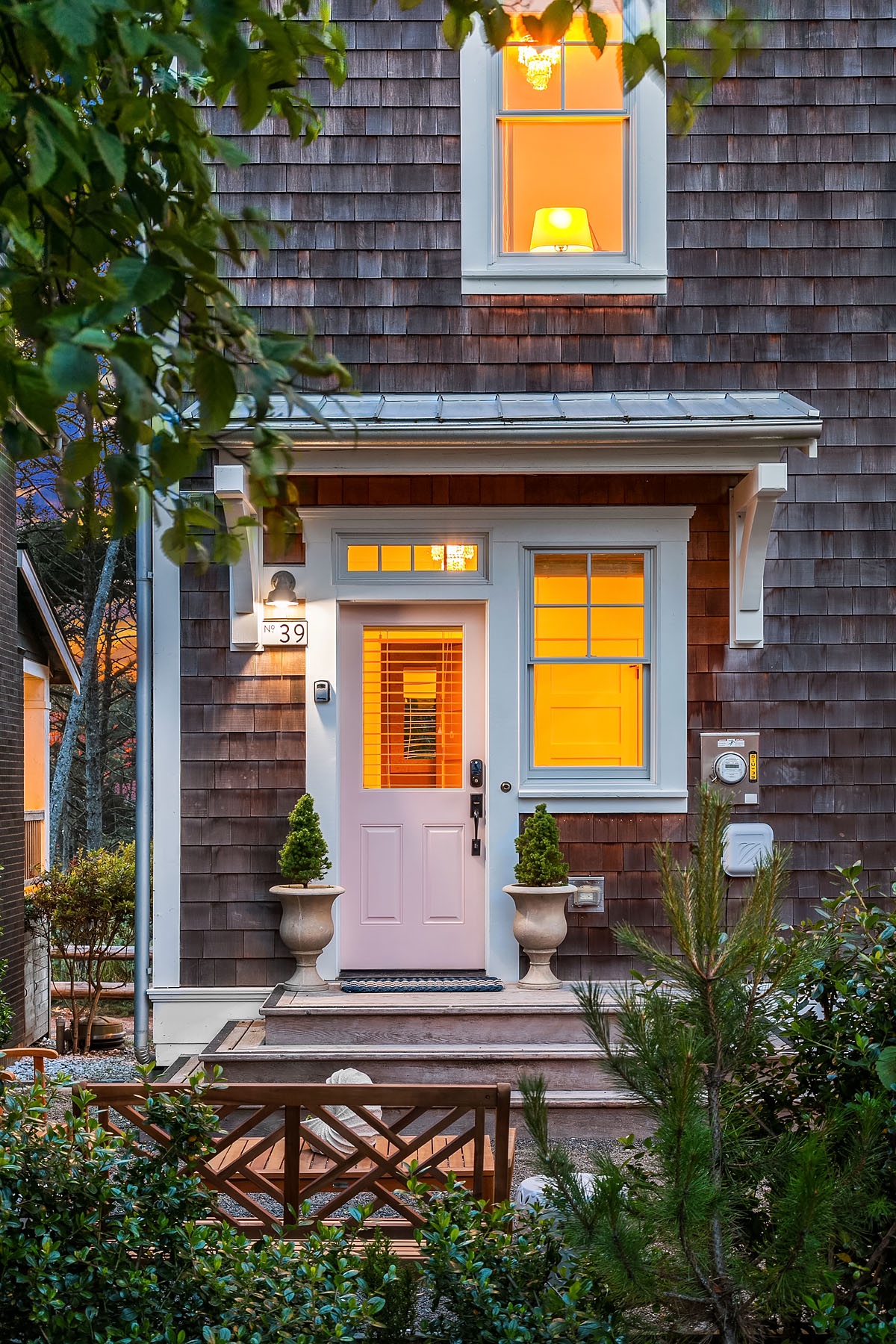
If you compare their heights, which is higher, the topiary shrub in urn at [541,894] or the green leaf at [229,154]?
the green leaf at [229,154]

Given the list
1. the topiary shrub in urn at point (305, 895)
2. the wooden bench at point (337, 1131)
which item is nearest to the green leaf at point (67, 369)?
the wooden bench at point (337, 1131)

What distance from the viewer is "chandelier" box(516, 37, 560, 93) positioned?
667cm

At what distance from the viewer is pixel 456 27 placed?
232 cm

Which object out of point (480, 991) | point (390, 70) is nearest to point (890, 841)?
point (480, 991)

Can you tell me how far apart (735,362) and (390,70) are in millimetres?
2487

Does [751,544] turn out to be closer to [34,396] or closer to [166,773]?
[166,773]

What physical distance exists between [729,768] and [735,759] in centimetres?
6

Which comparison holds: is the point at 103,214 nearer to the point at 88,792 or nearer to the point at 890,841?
the point at 890,841

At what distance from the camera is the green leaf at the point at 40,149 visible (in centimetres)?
146

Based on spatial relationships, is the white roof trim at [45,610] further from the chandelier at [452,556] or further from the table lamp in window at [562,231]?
the table lamp in window at [562,231]

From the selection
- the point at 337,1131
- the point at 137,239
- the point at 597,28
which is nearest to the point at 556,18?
the point at 597,28

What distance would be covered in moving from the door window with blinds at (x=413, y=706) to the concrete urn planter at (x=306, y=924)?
2.62ft

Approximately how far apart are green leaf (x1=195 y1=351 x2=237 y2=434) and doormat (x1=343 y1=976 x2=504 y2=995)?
491 centimetres

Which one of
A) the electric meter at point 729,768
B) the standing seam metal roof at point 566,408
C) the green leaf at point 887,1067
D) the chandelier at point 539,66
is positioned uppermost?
the chandelier at point 539,66
